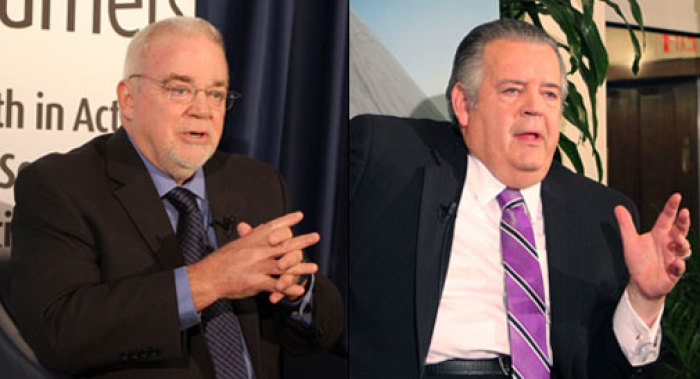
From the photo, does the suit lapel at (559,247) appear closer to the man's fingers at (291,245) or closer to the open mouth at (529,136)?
the open mouth at (529,136)

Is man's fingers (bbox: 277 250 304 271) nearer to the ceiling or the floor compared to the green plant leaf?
nearer to the floor

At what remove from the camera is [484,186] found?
2.22 metres

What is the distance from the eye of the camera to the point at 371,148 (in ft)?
7.32

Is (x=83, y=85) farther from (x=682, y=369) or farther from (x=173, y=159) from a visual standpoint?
(x=682, y=369)

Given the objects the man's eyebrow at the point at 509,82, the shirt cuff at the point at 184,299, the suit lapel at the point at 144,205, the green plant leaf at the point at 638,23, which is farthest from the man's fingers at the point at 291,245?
the green plant leaf at the point at 638,23

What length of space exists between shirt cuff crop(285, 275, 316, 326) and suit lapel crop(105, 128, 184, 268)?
1.02 feet

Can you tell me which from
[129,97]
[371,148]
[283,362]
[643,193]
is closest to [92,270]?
[129,97]

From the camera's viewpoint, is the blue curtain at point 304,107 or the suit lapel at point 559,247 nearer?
the suit lapel at point 559,247

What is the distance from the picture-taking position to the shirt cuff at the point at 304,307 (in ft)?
6.85

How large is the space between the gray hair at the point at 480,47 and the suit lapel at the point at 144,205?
33.4 inches

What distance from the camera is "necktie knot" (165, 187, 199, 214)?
2.09 m

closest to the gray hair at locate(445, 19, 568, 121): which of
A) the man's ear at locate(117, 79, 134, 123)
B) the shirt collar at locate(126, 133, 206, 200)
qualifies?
the shirt collar at locate(126, 133, 206, 200)

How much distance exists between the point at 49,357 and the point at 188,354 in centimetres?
33

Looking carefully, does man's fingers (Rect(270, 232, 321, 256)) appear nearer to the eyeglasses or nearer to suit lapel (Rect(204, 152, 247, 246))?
suit lapel (Rect(204, 152, 247, 246))
